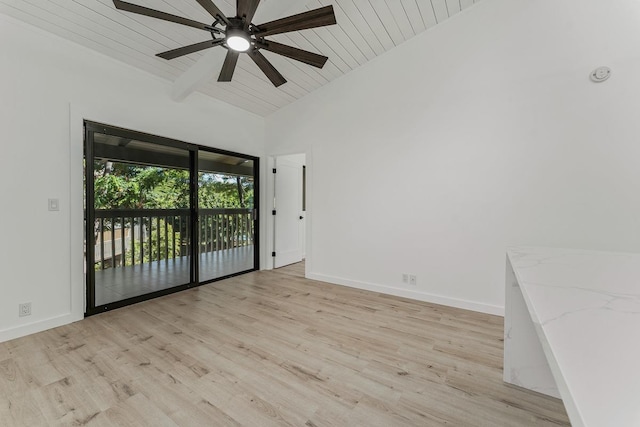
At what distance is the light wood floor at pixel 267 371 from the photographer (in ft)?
5.11

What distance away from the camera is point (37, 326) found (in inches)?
98.3

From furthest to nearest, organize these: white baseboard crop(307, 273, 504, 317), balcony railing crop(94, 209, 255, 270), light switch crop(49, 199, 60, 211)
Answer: balcony railing crop(94, 209, 255, 270)
white baseboard crop(307, 273, 504, 317)
light switch crop(49, 199, 60, 211)

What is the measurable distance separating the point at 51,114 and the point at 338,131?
310 centimetres

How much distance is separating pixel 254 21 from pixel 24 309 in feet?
10.8

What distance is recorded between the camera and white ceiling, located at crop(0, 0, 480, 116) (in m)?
2.37

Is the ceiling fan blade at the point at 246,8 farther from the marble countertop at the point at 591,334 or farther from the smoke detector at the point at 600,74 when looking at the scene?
the smoke detector at the point at 600,74

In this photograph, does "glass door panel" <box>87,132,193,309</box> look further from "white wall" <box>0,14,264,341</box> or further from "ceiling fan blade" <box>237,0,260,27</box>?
"ceiling fan blade" <box>237,0,260,27</box>

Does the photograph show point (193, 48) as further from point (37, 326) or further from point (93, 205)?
point (37, 326)

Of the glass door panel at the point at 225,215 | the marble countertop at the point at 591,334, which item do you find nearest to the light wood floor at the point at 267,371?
the marble countertop at the point at 591,334

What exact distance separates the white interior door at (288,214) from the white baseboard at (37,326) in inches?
110

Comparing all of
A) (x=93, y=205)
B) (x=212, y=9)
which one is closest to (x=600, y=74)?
(x=212, y=9)

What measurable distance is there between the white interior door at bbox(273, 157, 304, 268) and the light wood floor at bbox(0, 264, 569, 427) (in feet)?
6.82

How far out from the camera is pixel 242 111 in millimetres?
4410

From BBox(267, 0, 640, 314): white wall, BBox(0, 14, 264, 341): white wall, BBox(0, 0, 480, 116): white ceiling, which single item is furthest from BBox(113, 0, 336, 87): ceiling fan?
BBox(267, 0, 640, 314): white wall
